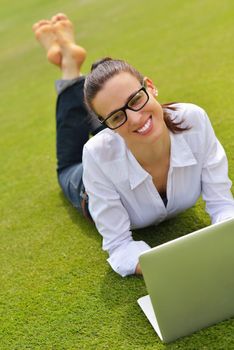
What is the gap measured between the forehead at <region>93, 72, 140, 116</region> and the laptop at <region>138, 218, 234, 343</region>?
72 cm

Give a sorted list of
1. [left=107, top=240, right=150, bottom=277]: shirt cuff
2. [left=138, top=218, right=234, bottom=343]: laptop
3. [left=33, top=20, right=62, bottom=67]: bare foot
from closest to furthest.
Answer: [left=138, top=218, right=234, bottom=343]: laptop < [left=107, top=240, right=150, bottom=277]: shirt cuff < [left=33, top=20, right=62, bottom=67]: bare foot

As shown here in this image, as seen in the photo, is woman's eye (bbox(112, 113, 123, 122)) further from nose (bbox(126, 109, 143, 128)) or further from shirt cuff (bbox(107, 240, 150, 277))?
shirt cuff (bbox(107, 240, 150, 277))

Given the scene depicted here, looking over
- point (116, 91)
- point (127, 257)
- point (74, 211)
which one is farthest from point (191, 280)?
point (74, 211)

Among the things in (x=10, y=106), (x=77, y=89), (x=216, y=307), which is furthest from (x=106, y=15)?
(x=216, y=307)

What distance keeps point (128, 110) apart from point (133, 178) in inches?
15.7

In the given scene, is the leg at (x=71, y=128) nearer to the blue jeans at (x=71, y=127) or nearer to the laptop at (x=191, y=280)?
the blue jeans at (x=71, y=127)

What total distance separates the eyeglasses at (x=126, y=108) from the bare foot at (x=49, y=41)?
6.10 feet

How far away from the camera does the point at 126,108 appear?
2471 millimetres

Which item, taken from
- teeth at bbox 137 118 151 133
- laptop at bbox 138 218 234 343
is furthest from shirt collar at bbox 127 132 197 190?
laptop at bbox 138 218 234 343

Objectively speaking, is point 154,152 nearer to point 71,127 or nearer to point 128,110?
point 128,110

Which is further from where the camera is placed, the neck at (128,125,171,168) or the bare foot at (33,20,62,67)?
the bare foot at (33,20,62,67)

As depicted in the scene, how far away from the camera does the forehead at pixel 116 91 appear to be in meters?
2.47

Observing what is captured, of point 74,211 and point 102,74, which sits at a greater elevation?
point 102,74

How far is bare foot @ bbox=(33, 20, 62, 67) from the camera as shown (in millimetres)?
4234
